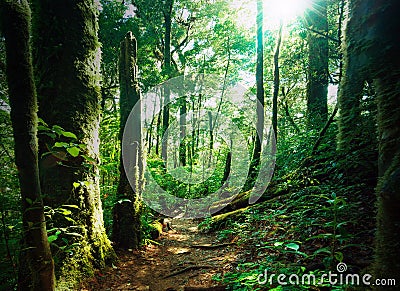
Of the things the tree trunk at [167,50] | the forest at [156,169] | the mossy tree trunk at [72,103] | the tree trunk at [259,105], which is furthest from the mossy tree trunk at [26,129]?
the tree trunk at [167,50]

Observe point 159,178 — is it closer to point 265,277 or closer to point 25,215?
point 265,277

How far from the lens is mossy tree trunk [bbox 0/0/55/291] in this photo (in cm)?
162

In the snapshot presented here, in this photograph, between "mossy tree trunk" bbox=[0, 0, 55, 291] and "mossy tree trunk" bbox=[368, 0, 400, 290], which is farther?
"mossy tree trunk" bbox=[0, 0, 55, 291]

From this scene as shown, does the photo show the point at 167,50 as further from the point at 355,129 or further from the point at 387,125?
the point at 387,125

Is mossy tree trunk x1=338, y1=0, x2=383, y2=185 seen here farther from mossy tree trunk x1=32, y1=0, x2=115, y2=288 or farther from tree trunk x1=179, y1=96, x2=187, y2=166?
tree trunk x1=179, y1=96, x2=187, y2=166

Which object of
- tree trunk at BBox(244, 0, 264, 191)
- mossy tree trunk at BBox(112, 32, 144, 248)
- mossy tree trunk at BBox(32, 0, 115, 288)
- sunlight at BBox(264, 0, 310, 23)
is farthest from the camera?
tree trunk at BBox(244, 0, 264, 191)

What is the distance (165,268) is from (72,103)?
4084 mm

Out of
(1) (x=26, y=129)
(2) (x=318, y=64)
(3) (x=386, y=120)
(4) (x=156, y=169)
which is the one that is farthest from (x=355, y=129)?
(4) (x=156, y=169)

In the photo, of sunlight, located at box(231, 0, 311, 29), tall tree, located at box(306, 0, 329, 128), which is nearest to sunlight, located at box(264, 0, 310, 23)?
sunlight, located at box(231, 0, 311, 29)

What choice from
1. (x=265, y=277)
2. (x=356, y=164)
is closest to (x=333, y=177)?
(x=356, y=164)

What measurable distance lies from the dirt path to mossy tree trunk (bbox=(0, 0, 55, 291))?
246 centimetres

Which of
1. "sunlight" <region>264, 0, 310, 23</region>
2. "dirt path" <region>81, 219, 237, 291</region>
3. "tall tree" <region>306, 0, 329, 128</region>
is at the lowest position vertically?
"dirt path" <region>81, 219, 237, 291</region>

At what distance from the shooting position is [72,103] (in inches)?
156

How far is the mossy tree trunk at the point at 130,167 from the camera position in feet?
19.2
